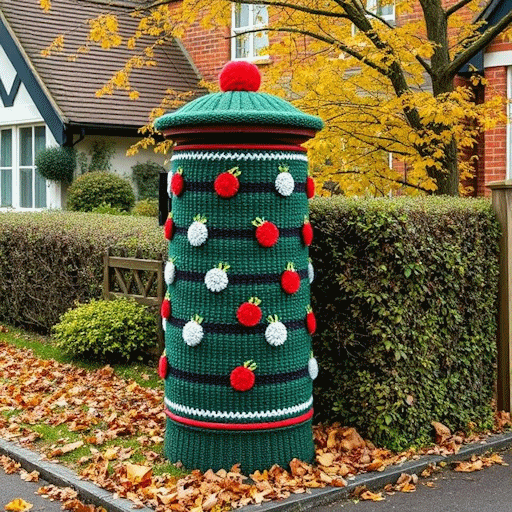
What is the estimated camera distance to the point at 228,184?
5.50 m

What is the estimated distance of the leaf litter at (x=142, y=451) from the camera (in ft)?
17.5

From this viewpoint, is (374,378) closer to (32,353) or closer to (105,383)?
(105,383)

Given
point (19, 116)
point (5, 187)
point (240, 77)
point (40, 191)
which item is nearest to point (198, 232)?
point (240, 77)

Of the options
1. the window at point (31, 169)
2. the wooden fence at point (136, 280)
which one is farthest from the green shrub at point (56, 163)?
the wooden fence at point (136, 280)

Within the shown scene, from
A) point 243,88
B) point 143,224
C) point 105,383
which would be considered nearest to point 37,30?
point 143,224

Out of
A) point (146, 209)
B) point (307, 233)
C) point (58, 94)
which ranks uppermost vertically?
point (58, 94)

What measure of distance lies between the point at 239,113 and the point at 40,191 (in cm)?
1490

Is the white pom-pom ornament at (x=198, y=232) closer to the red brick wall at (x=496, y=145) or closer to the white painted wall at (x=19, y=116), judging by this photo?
the red brick wall at (x=496, y=145)

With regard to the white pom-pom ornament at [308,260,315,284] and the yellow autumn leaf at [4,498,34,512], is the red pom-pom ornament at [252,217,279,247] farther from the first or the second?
the yellow autumn leaf at [4,498,34,512]

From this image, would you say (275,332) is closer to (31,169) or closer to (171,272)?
(171,272)

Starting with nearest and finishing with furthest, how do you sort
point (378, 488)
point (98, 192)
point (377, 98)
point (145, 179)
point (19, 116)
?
point (378, 488) < point (377, 98) < point (98, 192) < point (145, 179) < point (19, 116)

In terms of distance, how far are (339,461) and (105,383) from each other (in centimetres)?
290

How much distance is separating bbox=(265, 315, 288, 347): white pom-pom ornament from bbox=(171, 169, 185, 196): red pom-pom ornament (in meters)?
0.98

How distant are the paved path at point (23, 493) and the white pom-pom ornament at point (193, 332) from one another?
123cm
